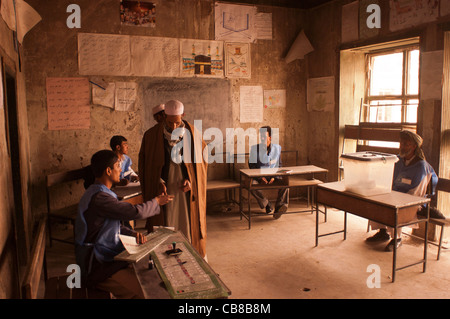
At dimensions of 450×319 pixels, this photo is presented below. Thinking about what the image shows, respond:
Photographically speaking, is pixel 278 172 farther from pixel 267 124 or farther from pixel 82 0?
pixel 82 0

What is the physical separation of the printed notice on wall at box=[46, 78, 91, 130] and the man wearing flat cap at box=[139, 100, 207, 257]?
2087 mm

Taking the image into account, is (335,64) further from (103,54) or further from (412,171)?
(103,54)

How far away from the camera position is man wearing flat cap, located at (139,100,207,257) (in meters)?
3.56

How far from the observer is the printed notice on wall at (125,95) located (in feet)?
17.9

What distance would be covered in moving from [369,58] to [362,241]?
3.16 m

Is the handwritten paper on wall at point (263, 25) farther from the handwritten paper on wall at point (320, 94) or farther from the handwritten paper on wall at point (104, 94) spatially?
the handwritten paper on wall at point (104, 94)

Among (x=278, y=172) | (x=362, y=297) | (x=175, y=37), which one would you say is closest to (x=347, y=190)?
(x=362, y=297)

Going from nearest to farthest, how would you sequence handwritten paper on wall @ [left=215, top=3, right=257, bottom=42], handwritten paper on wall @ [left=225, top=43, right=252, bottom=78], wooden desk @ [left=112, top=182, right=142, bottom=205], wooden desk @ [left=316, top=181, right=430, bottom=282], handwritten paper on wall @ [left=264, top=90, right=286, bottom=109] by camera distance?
wooden desk @ [left=316, top=181, right=430, bottom=282] → wooden desk @ [left=112, top=182, right=142, bottom=205] → handwritten paper on wall @ [left=215, top=3, right=257, bottom=42] → handwritten paper on wall @ [left=225, top=43, right=252, bottom=78] → handwritten paper on wall @ [left=264, top=90, right=286, bottom=109]

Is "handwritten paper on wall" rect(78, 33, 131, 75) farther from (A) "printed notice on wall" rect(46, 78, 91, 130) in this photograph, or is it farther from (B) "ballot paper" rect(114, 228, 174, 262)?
(B) "ballot paper" rect(114, 228, 174, 262)

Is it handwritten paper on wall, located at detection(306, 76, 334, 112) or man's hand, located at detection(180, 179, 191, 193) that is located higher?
handwritten paper on wall, located at detection(306, 76, 334, 112)

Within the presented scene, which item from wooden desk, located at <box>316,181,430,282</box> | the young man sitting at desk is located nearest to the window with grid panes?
wooden desk, located at <box>316,181,430,282</box>

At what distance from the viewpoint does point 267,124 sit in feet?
21.3

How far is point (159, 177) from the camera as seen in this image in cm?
356

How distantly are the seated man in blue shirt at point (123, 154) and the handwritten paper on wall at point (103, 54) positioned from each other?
127 cm
